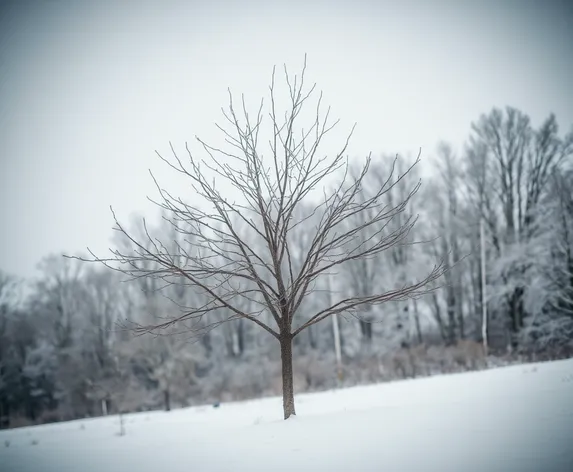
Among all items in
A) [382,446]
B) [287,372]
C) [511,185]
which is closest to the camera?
[382,446]

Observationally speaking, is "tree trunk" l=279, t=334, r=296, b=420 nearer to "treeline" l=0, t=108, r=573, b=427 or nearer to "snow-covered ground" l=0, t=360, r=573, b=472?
"snow-covered ground" l=0, t=360, r=573, b=472

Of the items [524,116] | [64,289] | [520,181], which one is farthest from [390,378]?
[64,289]

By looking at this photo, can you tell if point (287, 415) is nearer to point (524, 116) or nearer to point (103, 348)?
point (524, 116)

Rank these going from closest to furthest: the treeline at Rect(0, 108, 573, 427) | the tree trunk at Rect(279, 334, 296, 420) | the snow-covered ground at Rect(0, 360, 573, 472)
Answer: the snow-covered ground at Rect(0, 360, 573, 472), the tree trunk at Rect(279, 334, 296, 420), the treeline at Rect(0, 108, 573, 427)

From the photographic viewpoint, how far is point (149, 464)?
3309 mm

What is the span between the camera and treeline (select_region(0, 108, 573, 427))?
17.8m

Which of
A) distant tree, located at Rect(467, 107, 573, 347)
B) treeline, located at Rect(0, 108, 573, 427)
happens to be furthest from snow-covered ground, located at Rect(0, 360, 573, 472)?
distant tree, located at Rect(467, 107, 573, 347)

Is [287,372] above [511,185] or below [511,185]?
below

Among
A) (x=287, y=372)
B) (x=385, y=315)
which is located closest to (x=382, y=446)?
(x=287, y=372)

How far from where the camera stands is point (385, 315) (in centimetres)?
2503

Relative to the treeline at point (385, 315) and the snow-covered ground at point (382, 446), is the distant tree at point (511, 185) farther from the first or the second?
the snow-covered ground at point (382, 446)

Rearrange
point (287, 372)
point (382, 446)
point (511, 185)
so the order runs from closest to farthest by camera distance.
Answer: point (382, 446)
point (287, 372)
point (511, 185)

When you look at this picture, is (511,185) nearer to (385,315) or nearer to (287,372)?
(385,315)

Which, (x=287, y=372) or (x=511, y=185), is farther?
(x=511, y=185)
